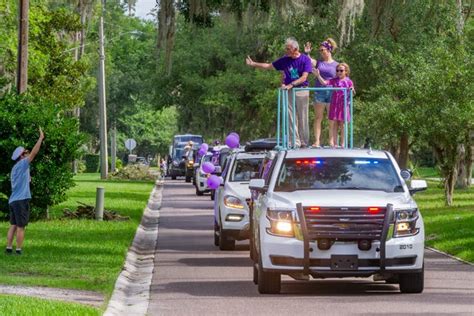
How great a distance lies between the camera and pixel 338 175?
17641mm

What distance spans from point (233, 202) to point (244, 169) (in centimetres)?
190

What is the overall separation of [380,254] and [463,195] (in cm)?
3514

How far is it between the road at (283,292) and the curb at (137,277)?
17 centimetres

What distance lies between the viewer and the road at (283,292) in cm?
1488

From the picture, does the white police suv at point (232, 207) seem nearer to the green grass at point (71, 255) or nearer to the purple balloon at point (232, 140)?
the green grass at point (71, 255)

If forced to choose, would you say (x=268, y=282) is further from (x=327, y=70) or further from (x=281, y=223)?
(x=327, y=70)

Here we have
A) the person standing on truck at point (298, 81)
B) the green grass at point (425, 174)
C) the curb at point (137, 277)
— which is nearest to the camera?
the curb at point (137, 277)

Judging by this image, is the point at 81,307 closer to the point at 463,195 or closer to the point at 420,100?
the point at 420,100

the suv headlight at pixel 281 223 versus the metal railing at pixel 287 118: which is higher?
the metal railing at pixel 287 118

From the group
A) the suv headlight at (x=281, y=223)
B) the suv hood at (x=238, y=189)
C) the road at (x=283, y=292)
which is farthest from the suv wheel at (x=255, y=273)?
the suv hood at (x=238, y=189)

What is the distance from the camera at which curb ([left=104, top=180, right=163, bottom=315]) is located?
15.6 meters

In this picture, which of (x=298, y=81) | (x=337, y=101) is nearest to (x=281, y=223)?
(x=337, y=101)

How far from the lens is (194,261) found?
2244cm

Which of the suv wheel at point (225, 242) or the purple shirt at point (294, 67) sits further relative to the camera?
the suv wheel at point (225, 242)
